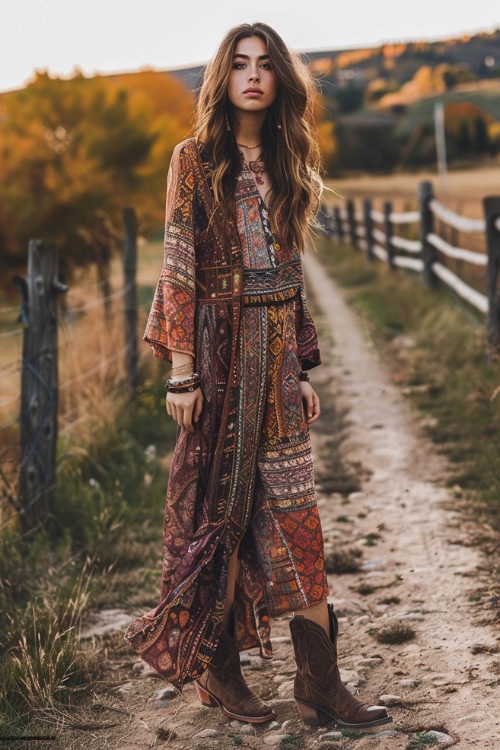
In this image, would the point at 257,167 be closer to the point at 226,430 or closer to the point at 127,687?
the point at 226,430

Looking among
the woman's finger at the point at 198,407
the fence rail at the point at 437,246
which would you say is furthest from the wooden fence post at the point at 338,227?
the woman's finger at the point at 198,407

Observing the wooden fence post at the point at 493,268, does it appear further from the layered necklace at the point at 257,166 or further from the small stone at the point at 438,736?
the small stone at the point at 438,736

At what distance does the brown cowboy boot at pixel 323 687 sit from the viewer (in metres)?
2.77

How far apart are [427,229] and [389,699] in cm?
825

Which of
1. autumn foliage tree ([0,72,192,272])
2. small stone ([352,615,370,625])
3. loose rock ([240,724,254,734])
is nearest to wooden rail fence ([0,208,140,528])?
small stone ([352,615,370,625])

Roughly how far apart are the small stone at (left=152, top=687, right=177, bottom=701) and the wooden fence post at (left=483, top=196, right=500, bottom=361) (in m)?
4.09

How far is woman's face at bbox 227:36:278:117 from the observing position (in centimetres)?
271

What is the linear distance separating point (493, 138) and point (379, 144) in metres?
7.43

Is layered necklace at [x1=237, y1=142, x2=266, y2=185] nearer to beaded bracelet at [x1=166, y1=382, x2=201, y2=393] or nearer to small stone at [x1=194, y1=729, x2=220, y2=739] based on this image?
beaded bracelet at [x1=166, y1=382, x2=201, y2=393]

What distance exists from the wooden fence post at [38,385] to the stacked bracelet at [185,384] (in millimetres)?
2115

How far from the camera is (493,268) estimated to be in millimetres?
6840

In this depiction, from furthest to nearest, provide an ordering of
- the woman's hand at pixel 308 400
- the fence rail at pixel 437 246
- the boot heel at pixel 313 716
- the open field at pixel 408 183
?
1. the open field at pixel 408 183
2. the fence rail at pixel 437 246
3. the woman's hand at pixel 308 400
4. the boot heel at pixel 313 716

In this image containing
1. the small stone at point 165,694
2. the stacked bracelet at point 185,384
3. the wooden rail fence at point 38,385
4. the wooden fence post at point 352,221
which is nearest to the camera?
the stacked bracelet at point 185,384

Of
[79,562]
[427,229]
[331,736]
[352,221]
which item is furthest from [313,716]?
[352,221]
